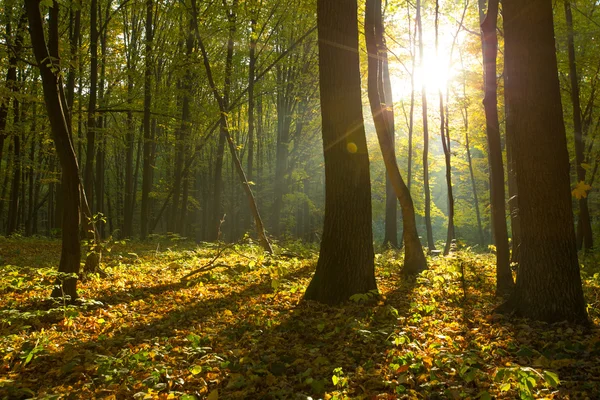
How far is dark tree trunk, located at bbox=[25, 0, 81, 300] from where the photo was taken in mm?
5922

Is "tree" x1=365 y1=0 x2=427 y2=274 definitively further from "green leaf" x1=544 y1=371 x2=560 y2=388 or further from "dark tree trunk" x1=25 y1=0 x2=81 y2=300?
"green leaf" x1=544 y1=371 x2=560 y2=388

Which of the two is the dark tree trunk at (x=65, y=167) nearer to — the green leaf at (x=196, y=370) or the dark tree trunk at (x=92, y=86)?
the green leaf at (x=196, y=370)

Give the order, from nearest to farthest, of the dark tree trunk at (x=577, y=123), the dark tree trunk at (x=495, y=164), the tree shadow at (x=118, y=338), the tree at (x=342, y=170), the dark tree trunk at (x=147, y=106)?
1. the tree shadow at (x=118, y=338)
2. the tree at (x=342, y=170)
3. the dark tree trunk at (x=495, y=164)
4. the dark tree trunk at (x=577, y=123)
5. the dark tree trunk at (x=147, y=106)

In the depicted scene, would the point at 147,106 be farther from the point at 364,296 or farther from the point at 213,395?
the point at 213,395

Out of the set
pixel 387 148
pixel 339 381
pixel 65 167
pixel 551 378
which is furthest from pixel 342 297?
pixel 65 167

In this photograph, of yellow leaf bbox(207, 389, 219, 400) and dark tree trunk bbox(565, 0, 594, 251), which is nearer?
yellow leaf bbox(207, 389, 219, 400)

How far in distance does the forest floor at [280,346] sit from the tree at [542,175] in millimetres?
423

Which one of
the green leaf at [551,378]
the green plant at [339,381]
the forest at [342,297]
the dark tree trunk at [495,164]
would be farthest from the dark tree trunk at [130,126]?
the green leaf at [551,378]

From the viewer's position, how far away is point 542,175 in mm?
5238

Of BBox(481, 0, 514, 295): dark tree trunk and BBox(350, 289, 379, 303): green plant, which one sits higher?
BBox(481, 0, 514, 295): dark tree trunk

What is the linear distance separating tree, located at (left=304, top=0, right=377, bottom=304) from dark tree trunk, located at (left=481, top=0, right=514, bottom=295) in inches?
93.0

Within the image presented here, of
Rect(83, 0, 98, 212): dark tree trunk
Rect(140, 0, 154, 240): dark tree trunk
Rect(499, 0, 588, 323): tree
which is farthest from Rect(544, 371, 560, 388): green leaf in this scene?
Rect(140, 0, 154, 240): dark tree trunk

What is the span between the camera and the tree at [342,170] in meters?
6.48

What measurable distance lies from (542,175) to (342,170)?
2.64 meters
